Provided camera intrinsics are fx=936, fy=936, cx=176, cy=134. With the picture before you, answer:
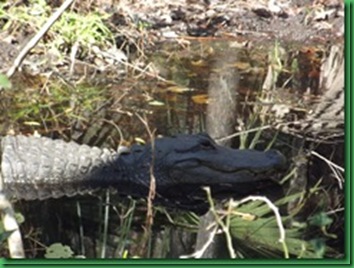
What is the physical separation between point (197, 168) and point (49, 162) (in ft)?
2.59

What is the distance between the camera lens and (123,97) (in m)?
6.02

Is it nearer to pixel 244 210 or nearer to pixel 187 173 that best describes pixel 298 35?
pixel 187 173

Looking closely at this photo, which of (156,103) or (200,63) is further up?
(200,63)

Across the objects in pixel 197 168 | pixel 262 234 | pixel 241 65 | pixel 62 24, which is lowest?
pixel 262 234

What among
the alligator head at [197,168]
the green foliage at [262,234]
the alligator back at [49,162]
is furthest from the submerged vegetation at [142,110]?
the alligator back at [49,162]

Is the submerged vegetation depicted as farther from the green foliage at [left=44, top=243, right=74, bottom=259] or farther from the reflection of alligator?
the reflection of alligator

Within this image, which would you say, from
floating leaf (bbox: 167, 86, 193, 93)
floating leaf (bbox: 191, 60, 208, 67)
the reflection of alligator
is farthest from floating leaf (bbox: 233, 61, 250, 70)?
the reflection of alligator

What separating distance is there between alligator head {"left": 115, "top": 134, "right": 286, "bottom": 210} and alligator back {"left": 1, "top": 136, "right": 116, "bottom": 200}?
0.19 m

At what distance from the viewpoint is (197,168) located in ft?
15.9

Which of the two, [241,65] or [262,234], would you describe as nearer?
[262,234]

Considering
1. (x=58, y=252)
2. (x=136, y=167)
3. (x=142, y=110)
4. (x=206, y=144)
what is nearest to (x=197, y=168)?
(x=206, y=144)

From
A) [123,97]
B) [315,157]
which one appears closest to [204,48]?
[123,97]

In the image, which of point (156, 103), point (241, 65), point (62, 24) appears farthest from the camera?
point (241, 65)

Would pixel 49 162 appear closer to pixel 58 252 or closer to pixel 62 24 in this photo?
pixel 58 252
